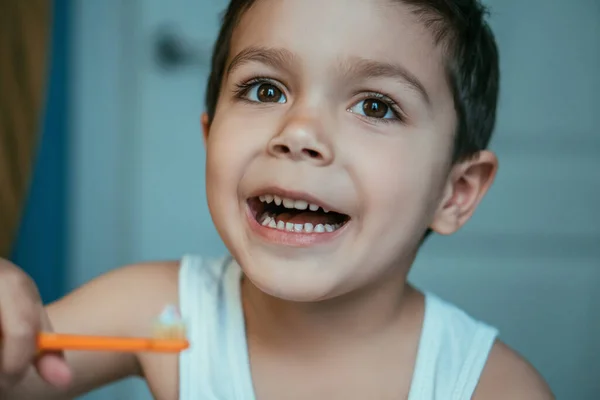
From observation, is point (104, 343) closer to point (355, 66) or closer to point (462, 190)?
point (355, 66)

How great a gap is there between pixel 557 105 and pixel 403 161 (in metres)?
0.93

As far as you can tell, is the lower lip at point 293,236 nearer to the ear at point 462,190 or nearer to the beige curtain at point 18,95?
the ear at point 462,190

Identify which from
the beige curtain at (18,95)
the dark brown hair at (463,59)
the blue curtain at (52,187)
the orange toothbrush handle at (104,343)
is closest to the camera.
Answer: the orange toothbrush handle at (104,343)

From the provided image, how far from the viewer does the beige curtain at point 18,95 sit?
0.94 meters

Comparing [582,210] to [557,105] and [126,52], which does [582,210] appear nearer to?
[557,105]

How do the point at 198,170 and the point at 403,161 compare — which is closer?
the point at 403,161

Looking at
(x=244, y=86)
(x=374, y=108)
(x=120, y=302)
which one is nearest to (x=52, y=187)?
(x=120, y=302)

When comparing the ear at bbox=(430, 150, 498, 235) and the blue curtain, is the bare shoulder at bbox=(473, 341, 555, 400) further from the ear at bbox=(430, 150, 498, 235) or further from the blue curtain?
the blue curtain

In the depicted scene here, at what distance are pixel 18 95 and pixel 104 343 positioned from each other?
0.69 meters

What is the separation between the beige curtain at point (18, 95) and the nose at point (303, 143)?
0.43 metres

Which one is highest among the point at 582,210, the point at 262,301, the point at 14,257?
the point at 582,210

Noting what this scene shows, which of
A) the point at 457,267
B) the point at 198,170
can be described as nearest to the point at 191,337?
the point at 198,170

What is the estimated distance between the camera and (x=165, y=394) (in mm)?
811

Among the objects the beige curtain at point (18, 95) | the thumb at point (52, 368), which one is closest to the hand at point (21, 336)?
the thumb at point (52, 368)
